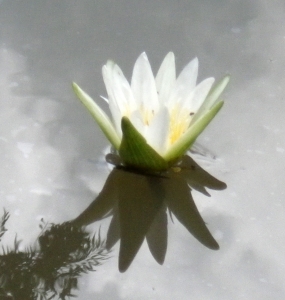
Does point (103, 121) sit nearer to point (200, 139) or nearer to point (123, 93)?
point (123, 93)

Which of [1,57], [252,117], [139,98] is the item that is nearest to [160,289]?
[139,98]

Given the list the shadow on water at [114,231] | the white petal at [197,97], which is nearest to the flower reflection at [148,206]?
the shadow on water at [114,231]

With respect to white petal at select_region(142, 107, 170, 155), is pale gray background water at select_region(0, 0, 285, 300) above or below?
below

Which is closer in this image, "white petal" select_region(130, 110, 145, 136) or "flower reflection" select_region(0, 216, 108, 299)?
"flower reflection" select_region(0, 216, 108, 299)

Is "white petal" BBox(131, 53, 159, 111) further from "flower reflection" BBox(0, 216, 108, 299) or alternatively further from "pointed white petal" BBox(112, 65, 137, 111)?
"flower reflection" BBox(0, 216, 108, 299)

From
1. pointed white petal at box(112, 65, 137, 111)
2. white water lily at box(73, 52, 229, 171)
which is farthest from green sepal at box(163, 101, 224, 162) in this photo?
pointed white petal at box(112, 65, 137, 111)

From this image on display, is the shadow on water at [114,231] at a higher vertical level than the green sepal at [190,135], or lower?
lower

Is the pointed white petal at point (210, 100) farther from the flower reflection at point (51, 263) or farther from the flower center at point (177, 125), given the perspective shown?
the flower reflection at point (51, 263)
